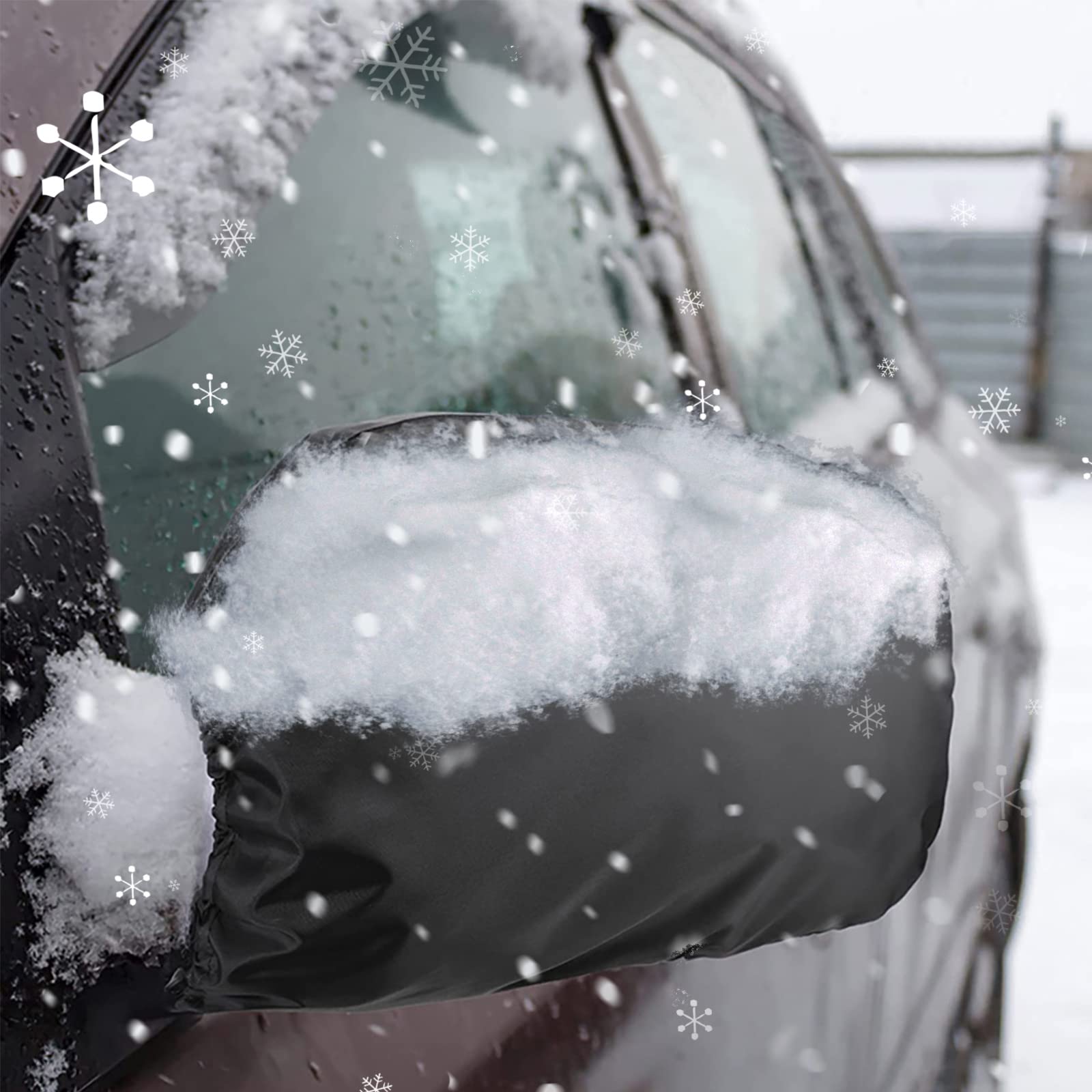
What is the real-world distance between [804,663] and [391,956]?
11.3 inches

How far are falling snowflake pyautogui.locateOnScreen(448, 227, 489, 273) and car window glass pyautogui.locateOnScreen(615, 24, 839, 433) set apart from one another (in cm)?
41

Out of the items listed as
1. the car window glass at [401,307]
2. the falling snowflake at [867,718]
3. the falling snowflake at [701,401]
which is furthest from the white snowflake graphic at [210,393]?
the falling snowflake at [701,401]

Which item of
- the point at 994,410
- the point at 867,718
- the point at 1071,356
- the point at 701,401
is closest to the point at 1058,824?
the point at 994,410

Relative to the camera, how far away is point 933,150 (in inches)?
64.6

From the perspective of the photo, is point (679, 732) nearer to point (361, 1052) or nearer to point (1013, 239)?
point (361, 1052)

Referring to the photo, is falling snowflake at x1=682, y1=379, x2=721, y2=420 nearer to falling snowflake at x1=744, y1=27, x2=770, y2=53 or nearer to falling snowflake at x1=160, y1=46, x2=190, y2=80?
falling snowflake at x1=744, y1=27, x2=770, y2=53

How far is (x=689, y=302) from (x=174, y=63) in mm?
880

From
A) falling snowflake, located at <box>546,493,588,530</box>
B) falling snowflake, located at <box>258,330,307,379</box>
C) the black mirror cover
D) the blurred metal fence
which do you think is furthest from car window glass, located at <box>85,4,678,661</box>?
the blurred metal fence

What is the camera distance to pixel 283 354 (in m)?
1.00

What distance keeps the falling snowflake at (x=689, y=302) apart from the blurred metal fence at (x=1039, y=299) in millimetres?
403

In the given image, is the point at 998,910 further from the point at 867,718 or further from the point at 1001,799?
the point at 867,718

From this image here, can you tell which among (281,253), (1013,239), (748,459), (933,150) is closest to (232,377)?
(281,253)

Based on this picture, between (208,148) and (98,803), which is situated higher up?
(208,148)

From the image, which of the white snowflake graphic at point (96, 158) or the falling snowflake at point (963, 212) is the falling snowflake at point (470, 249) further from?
the falling snowflake at point (963, 212)
